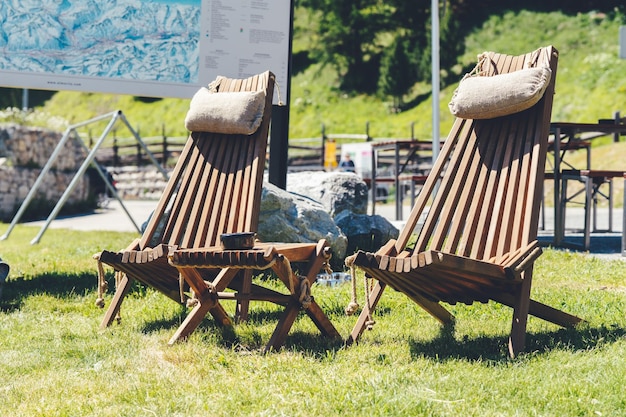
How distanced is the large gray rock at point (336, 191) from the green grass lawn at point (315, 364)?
184 centimetres

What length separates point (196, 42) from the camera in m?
6.64

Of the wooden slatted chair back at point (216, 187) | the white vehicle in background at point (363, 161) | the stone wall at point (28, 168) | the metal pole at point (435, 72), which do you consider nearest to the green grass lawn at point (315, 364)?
the wooden slatted chair back at point (216, 187)

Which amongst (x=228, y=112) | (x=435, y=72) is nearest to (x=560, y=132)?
(x=435, y=72)

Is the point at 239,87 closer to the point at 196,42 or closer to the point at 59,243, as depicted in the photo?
the point at 196,42

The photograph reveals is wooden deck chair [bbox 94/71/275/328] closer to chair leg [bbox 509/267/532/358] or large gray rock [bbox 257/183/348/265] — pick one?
large gray rock [bbox 257/183/348/265]

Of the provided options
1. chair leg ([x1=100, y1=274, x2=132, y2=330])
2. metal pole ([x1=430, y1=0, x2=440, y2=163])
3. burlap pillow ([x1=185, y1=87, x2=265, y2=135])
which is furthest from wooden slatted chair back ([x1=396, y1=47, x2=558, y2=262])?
metal pole ([x1=430, y1=0, x2=440, y2=163])

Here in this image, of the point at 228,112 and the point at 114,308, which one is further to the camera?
the point at 228,112

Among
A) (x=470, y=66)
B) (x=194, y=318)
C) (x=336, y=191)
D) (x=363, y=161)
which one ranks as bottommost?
(x=194, y=318)

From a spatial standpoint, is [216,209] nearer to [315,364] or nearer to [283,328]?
[283,328]

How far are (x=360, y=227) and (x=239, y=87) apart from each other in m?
2.32

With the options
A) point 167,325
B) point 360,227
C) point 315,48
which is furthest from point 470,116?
point 315,48

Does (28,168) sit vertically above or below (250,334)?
above

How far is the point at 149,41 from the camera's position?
21.7 feet

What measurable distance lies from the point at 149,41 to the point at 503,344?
13.0ft
